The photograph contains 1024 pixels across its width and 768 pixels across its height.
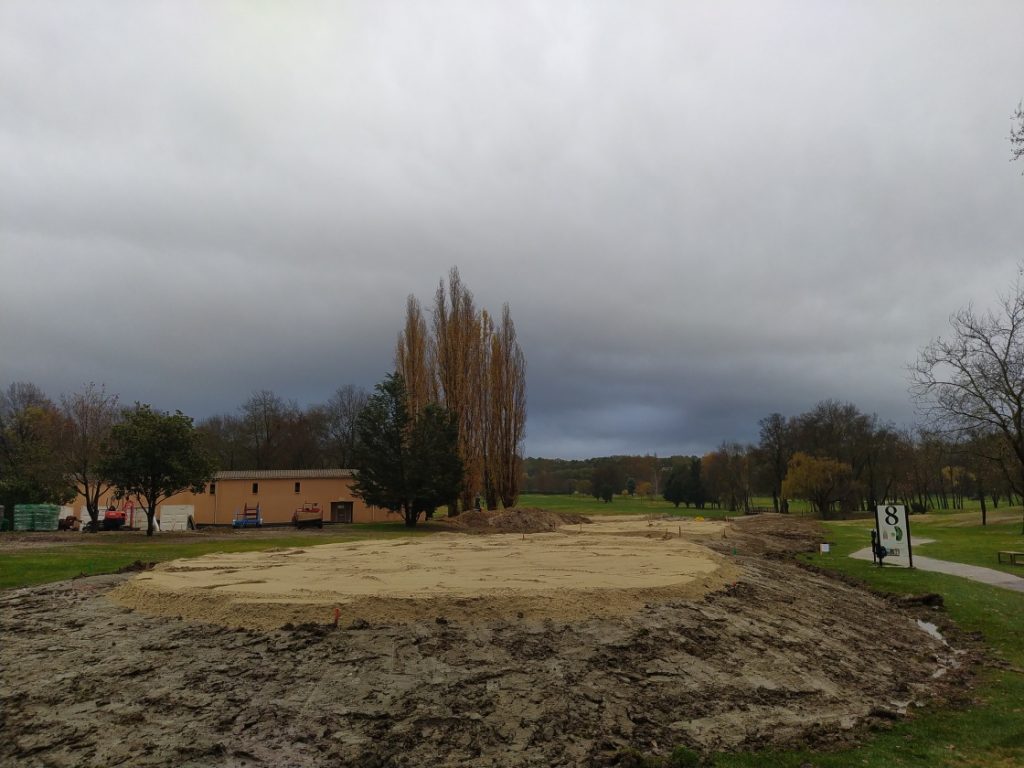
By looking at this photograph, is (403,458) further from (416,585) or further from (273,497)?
(416,585)

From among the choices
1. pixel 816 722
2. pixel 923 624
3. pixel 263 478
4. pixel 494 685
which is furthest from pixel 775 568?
pixel 263 478

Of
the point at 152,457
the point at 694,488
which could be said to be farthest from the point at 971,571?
the point at 694,488

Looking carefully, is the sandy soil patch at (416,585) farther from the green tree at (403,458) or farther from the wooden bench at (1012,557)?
the green tree at (403,458)

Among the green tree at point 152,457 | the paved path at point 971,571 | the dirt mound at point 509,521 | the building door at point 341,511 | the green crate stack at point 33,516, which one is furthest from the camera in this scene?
the building door at point 341,511

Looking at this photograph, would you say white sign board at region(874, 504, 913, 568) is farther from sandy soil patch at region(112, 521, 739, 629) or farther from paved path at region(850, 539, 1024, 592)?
sandy soil patch at region(112, 521, 739, 629)

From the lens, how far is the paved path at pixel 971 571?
17.8 meters

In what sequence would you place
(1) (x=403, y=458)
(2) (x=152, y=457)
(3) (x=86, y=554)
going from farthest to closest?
(1) (x=403, y=458)
(2) (x=152, y=457)
(3) (x=86, y=554)

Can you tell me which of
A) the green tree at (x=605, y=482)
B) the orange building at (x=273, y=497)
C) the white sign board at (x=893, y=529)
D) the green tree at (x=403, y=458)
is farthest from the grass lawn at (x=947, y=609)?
the green tree at (x=605, y=482)

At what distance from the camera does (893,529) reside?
71.0 ft

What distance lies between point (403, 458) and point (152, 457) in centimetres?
1260

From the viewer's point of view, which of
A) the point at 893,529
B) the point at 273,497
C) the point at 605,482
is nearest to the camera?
the point at 893,529

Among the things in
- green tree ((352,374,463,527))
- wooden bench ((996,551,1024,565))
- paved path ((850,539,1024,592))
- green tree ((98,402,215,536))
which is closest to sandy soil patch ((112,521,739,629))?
paved path ((850,539,1024,592))

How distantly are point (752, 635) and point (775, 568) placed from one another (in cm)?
862

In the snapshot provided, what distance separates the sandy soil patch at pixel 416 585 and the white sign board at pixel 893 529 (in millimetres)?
9231
